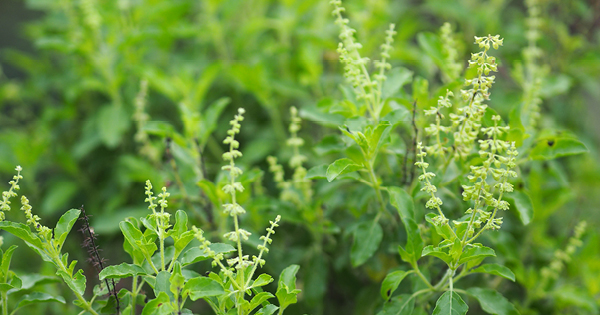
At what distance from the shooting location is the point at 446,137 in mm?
1269

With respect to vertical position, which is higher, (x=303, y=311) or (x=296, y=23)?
(x=296, y=23)

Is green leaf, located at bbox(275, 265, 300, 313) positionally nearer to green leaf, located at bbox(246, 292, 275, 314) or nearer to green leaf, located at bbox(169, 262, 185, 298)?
green leaf, located at bbox(246, 292, 275, 314)

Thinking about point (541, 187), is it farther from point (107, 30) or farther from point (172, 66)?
point (107, 30)

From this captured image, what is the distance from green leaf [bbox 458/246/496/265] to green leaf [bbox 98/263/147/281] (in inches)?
28.5

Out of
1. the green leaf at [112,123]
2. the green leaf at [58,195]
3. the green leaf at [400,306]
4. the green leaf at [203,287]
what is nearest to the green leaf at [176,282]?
the green leaf at [203,287]

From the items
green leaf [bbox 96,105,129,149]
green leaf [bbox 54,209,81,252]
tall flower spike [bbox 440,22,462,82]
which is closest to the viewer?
green leaf [bbox 54,209,81,252]

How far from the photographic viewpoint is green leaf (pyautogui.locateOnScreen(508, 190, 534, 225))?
1264mm

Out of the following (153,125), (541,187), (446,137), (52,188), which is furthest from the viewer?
(52,188)

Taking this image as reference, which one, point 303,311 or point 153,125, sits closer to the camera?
point 153,125

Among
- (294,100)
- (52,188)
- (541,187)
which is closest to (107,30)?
(52,188)

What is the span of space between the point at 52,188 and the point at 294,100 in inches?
47.6

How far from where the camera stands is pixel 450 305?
1125 millimetres

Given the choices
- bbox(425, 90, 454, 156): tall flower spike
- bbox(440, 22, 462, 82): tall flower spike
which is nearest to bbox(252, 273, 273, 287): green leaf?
bbox(425, 90, 454, 156): tall flower spike

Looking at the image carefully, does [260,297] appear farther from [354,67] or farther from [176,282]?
[354,67]
